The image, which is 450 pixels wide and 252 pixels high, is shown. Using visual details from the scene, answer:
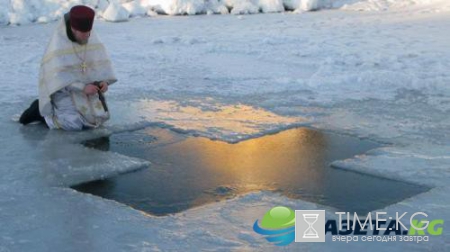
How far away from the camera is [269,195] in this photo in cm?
484

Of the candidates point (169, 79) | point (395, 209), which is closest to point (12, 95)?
point (169, 79)

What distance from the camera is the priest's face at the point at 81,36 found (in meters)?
6.36

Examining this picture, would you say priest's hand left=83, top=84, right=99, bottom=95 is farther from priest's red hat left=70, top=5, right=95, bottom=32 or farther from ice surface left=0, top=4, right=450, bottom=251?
priest's red hat left=70, top=5, right=95, bottom=32

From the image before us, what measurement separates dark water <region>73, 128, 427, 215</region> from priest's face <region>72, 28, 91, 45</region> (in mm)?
832

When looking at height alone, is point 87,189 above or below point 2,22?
below

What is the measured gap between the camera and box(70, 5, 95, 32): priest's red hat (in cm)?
616

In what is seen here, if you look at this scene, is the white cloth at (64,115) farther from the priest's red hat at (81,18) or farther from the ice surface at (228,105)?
the priest's red hat at (81,18)

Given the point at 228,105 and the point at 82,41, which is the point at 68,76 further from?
the point at 228,105

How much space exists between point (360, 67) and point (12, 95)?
14.5 feet

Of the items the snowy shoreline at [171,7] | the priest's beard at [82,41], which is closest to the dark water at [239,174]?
the priest's beard at [82,41]

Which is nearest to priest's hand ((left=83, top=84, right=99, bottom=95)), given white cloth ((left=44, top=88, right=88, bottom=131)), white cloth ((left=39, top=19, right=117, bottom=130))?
white cloth ((left=39, top=19, right=117, bottom=130))

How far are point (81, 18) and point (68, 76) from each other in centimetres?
58

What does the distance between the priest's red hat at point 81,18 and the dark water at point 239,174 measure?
93 centimetres

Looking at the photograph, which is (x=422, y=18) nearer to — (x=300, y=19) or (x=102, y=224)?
(x=300, y=19)
